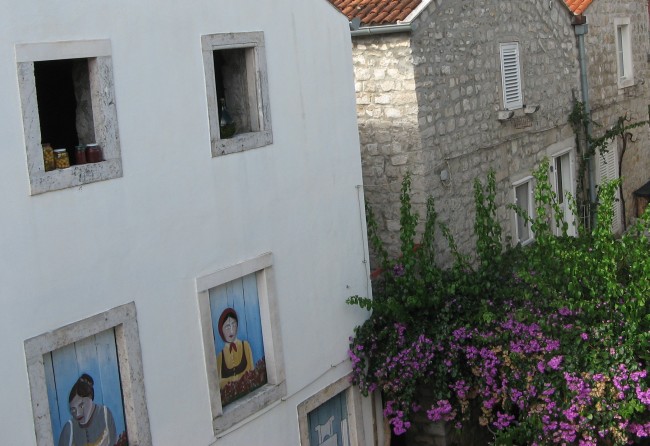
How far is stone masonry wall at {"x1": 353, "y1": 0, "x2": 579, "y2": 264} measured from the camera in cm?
1127

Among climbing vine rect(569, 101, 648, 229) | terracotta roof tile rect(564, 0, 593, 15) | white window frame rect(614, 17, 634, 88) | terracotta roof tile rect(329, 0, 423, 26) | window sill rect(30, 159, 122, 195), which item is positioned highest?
terracotta roof tile rect(564, 0, 593, 15)

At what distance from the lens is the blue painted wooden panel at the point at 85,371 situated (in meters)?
6.79

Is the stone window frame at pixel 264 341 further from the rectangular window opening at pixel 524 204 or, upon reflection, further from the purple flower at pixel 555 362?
the rectangular window opening at pixel 524 204

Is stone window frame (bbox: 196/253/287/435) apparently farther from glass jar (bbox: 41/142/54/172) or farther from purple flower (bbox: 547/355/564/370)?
purple flower (bbox: 547/355/564/370)

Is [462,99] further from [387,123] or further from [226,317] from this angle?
[226,317]

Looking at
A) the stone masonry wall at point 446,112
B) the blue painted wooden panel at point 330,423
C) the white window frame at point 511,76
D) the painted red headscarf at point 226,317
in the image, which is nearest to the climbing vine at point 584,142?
the stone masonry wall at point 446,112

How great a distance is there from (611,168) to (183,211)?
36.8 ft

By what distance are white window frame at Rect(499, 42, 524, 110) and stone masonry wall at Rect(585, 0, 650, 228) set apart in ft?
9.62

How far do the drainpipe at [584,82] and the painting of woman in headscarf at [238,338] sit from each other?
8743 mm

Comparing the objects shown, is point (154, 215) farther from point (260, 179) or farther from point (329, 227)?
point (329, 227)

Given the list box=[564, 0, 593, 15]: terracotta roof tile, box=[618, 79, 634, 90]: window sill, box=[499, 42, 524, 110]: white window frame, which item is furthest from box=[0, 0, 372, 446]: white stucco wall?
box=[618, 79, 634, 90]: window sill

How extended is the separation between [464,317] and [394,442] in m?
1.80

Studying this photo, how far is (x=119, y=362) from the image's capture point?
730 centimetres

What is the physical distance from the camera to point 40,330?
21.5ft
